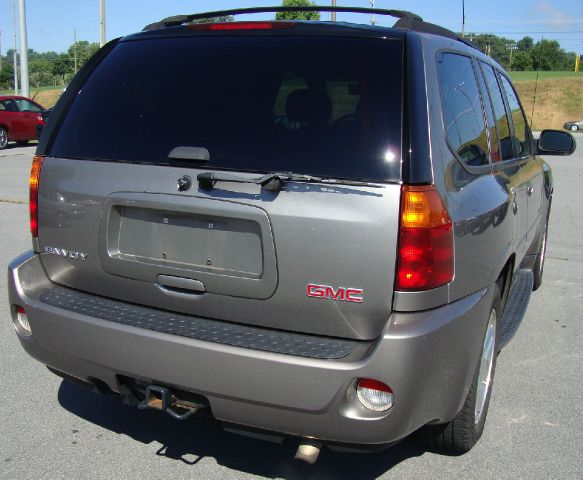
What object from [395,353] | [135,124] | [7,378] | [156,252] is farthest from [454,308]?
[7,378]

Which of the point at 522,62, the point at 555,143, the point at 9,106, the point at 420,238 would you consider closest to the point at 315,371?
the point at 420,238

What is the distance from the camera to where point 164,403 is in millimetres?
2535

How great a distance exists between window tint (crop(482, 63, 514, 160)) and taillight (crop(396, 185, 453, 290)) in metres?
1.37

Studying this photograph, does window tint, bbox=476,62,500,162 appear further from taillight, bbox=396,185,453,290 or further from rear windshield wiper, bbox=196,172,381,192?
rear windshield wiper, bbox=196,172,381,192

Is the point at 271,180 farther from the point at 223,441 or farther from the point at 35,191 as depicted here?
the point at 223,441

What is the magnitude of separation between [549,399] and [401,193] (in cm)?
204

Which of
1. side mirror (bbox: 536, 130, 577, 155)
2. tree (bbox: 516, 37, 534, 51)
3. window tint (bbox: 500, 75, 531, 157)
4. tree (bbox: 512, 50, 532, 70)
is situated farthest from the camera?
tree (bbox: 516, 37, 534, 51)

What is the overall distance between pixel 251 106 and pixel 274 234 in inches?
22.3

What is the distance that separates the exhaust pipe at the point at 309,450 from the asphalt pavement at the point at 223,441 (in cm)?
41

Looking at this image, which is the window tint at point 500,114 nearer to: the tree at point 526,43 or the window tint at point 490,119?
the window tint at point 490,119

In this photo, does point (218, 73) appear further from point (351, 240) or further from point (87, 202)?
point (351, 240)

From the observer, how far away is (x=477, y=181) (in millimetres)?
2846

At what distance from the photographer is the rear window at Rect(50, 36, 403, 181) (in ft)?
7.90

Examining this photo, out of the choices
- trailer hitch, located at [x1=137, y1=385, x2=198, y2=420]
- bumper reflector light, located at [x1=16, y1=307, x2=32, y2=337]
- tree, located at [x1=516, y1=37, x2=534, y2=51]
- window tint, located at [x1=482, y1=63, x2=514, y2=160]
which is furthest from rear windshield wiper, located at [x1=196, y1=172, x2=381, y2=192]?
tree, located at [x1=516, y1=37, x2=534, y2=51]
